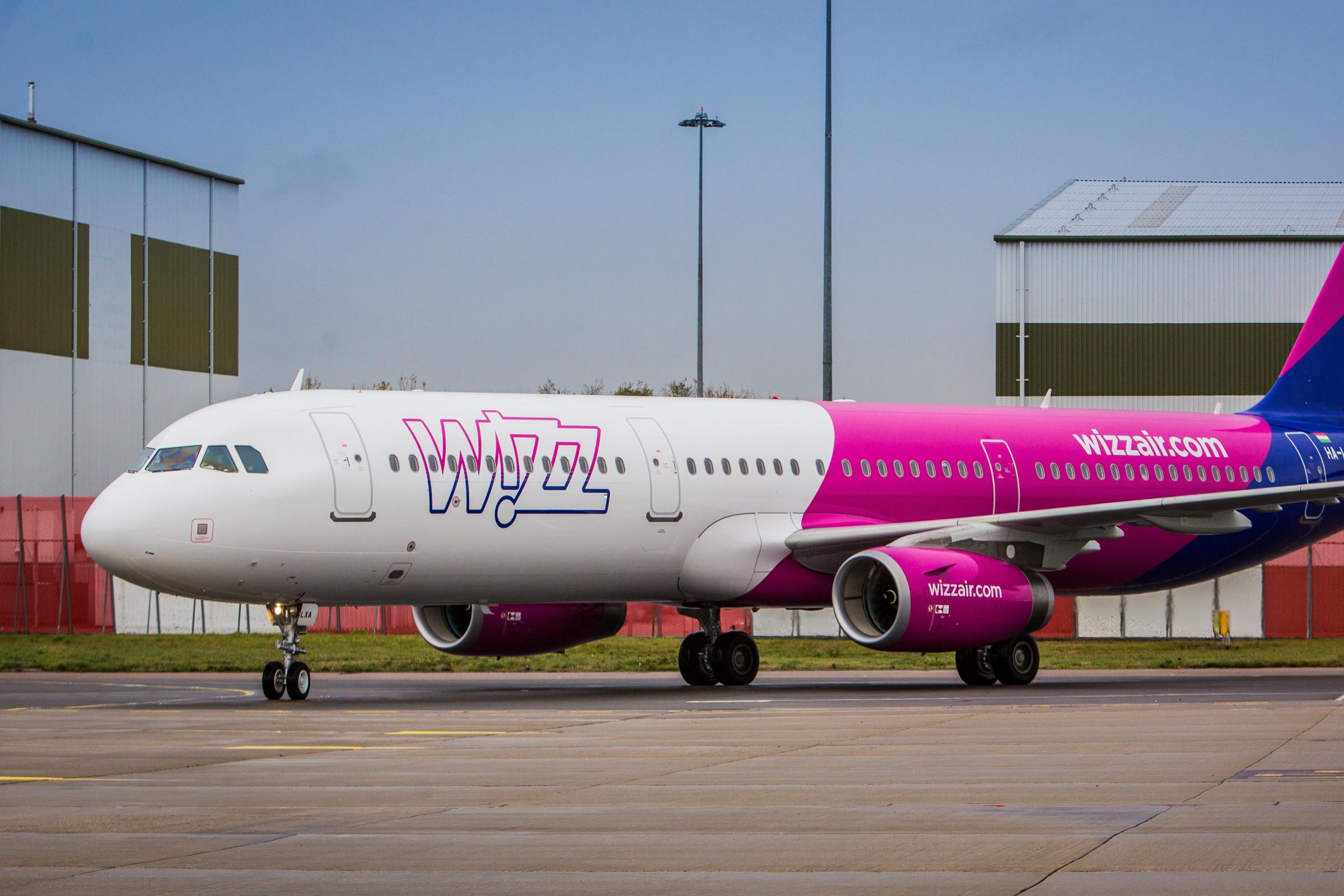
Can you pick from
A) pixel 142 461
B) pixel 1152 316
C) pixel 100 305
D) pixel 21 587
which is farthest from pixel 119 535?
pixel 1152 316

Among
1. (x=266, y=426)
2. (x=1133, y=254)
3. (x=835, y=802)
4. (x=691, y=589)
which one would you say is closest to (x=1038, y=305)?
(x=1133, y=254)

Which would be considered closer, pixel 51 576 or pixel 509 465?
pixel 509 465

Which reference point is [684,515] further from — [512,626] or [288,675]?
[288,675]

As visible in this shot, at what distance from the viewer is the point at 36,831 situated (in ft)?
32.1

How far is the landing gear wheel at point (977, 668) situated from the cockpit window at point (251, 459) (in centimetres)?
946

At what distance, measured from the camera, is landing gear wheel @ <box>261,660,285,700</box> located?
66.7 ft

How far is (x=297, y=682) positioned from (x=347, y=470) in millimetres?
2415

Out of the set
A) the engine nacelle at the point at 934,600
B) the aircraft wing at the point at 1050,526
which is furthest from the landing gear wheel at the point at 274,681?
the aircraft wing at the point at 1050,526

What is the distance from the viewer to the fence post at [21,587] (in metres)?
38.0

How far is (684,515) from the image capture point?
2305 cm

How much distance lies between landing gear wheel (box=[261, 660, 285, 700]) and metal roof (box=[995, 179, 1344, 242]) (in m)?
35.6

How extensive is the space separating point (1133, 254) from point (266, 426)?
3688cm

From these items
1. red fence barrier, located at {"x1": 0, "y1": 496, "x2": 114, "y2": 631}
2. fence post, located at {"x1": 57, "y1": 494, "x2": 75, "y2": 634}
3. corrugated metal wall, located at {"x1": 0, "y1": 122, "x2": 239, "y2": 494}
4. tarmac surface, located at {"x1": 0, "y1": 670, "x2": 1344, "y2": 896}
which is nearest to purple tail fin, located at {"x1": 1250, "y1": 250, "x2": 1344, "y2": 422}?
tarmac surface, located at {"x1": 0, "y1": 670, "x2": 1344, "y2": 896}

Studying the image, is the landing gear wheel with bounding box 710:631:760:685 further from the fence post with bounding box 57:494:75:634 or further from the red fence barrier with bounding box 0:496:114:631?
the fence post with bounding box 57:494:75:634
